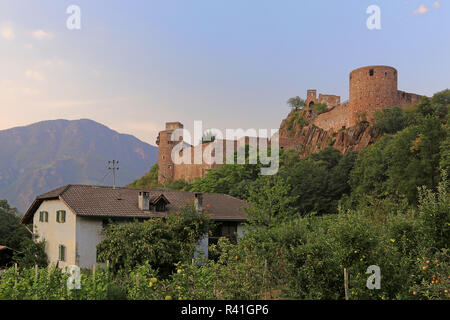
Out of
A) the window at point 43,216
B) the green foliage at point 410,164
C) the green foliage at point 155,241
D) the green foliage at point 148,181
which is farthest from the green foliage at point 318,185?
the green foliage at point 148,181

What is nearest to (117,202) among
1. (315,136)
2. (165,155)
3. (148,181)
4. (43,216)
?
(43,216)

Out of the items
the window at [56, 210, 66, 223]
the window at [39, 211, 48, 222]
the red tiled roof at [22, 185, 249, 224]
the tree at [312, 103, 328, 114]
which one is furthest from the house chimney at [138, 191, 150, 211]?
the tree at [312, 103, 328, 114]

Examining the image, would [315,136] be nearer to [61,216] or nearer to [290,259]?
[61,216]

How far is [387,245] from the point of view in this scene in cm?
1014

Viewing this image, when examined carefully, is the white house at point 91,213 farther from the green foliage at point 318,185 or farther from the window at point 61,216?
the green foliage at point 318,185

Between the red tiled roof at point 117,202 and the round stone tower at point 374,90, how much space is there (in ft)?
111

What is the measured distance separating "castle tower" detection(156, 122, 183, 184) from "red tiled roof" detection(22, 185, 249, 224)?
51486 mm

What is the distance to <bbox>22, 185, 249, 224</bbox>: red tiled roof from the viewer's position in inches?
1011

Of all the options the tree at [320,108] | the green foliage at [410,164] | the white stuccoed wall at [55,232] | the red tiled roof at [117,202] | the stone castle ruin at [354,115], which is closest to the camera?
the white stuccoed wall at [55,232]

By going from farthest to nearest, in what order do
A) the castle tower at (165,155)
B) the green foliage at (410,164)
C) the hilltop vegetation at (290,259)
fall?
the castle tower at (165,155), the green foliage at (410,164), the hilltop vegetation at (290,259)

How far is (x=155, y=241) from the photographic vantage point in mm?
21781

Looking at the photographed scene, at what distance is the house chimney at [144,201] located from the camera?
1083 inches
